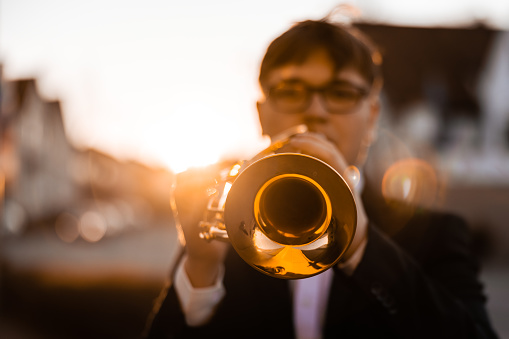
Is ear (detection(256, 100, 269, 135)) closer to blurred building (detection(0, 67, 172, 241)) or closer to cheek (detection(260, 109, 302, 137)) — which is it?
cheek (detection(260, 109, 302, 137))

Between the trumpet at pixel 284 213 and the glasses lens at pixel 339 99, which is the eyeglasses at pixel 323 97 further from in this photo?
the trumpet at pixel 284 213

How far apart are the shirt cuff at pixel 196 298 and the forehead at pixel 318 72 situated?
86 cm

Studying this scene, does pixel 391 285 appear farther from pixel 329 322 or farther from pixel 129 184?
pixel 129 184

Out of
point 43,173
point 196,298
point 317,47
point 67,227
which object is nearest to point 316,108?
point 317,47

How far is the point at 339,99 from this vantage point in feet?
6.15

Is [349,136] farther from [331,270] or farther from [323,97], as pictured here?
[331,270]

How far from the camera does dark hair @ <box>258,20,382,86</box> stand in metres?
1.94

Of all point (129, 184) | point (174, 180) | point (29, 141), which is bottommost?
point (129, 184)

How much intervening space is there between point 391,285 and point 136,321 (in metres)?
6.06

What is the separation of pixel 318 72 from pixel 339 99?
0.48 feet

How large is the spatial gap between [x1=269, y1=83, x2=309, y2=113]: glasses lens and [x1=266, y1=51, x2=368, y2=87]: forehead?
0.04 meters

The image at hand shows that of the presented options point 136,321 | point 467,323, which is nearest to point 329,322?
point 467,323

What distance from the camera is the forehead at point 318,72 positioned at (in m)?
1.89

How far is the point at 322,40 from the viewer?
197cm
